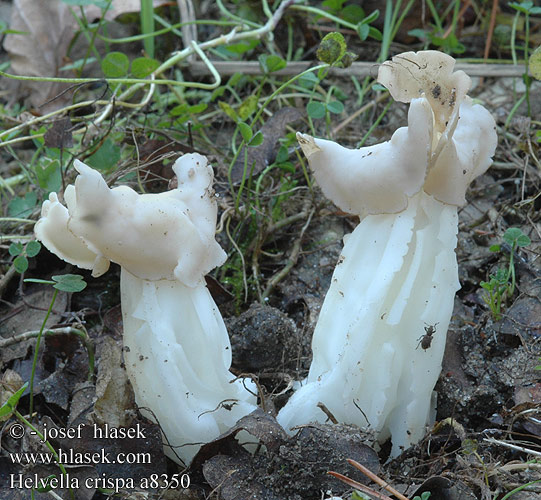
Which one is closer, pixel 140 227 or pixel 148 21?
pixel 140 227

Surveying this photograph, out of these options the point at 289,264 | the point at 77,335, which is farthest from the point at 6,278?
the point at 289,264

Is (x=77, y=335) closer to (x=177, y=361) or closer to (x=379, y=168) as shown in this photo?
(x=177, y=361)

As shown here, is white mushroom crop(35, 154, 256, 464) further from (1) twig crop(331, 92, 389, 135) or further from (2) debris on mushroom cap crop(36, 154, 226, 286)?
(1) twig crop(331, 92, 389, 135)

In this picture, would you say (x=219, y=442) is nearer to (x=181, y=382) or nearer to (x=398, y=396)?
(x=181, y=382)

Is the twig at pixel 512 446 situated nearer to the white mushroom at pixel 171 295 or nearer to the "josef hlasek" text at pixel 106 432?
the white mushroom at pixel 171 295

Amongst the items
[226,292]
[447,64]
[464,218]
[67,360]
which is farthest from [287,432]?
[464,218]

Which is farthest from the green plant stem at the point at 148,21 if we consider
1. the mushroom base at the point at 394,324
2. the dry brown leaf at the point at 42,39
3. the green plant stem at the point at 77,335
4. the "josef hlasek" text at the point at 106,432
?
the "josef hlasek" text at the point at 106,432
